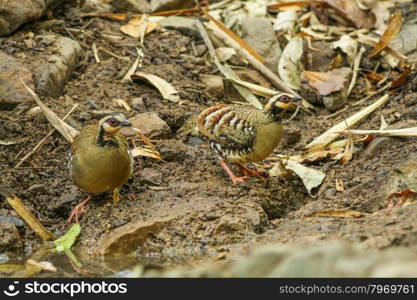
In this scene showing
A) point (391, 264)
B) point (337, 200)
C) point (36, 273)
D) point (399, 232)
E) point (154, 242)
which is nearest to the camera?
point (391, 264)

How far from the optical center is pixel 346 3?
11.6 m

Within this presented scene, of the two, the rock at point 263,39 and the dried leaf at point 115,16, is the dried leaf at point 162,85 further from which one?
the rock at point 263,39

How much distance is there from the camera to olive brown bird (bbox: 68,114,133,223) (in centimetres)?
748

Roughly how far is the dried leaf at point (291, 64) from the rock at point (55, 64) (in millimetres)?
2702

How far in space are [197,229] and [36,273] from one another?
1496mm

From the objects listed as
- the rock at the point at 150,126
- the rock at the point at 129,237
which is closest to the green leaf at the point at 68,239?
the rock at the point at 129,237

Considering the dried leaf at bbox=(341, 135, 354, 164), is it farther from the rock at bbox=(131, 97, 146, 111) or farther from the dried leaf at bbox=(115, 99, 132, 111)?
the dried leaf at bbox=(115, 99, 132, 111)

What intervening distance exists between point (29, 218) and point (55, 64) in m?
2.45

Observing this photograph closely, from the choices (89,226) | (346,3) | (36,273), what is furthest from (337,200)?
(346,3)

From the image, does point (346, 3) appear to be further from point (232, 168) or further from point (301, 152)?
point (232, 168)

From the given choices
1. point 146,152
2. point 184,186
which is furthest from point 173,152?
point 184,186

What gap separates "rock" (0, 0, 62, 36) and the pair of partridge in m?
2.73

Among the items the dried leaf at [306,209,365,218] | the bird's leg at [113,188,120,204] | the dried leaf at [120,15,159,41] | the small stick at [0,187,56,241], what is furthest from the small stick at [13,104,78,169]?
the dried leaf at [306,209,365,218]

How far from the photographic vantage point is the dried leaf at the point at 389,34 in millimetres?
10883
